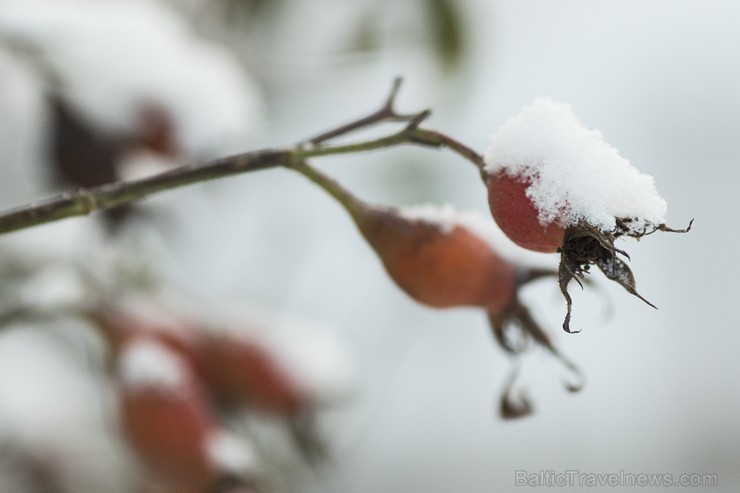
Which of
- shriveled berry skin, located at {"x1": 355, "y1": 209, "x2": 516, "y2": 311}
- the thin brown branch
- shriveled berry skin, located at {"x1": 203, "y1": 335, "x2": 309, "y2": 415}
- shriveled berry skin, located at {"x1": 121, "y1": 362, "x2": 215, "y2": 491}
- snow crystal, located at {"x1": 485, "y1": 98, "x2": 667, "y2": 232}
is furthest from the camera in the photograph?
shriveled berry skin, located at {"x1": 203, "y1": 335, "x2": 309, "y2": 415}

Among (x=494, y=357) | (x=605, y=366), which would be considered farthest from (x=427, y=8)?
(x=605, y=366)

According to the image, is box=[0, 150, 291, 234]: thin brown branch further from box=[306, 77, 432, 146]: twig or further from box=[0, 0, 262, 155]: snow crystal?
box=[0, 0, 262, 155]: snow crystal

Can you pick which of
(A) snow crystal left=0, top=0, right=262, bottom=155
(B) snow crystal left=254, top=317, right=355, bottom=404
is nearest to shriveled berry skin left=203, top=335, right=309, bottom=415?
(B) snow crystal left=254, top=317, right=355, bottom=404

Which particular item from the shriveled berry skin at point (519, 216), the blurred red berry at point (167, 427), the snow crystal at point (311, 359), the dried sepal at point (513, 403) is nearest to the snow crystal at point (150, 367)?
the blurred red berry at point (167, 427)

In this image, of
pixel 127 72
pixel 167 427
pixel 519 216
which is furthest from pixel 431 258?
pixel 127 72

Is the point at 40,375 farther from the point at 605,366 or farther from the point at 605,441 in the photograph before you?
the point at 605,441
